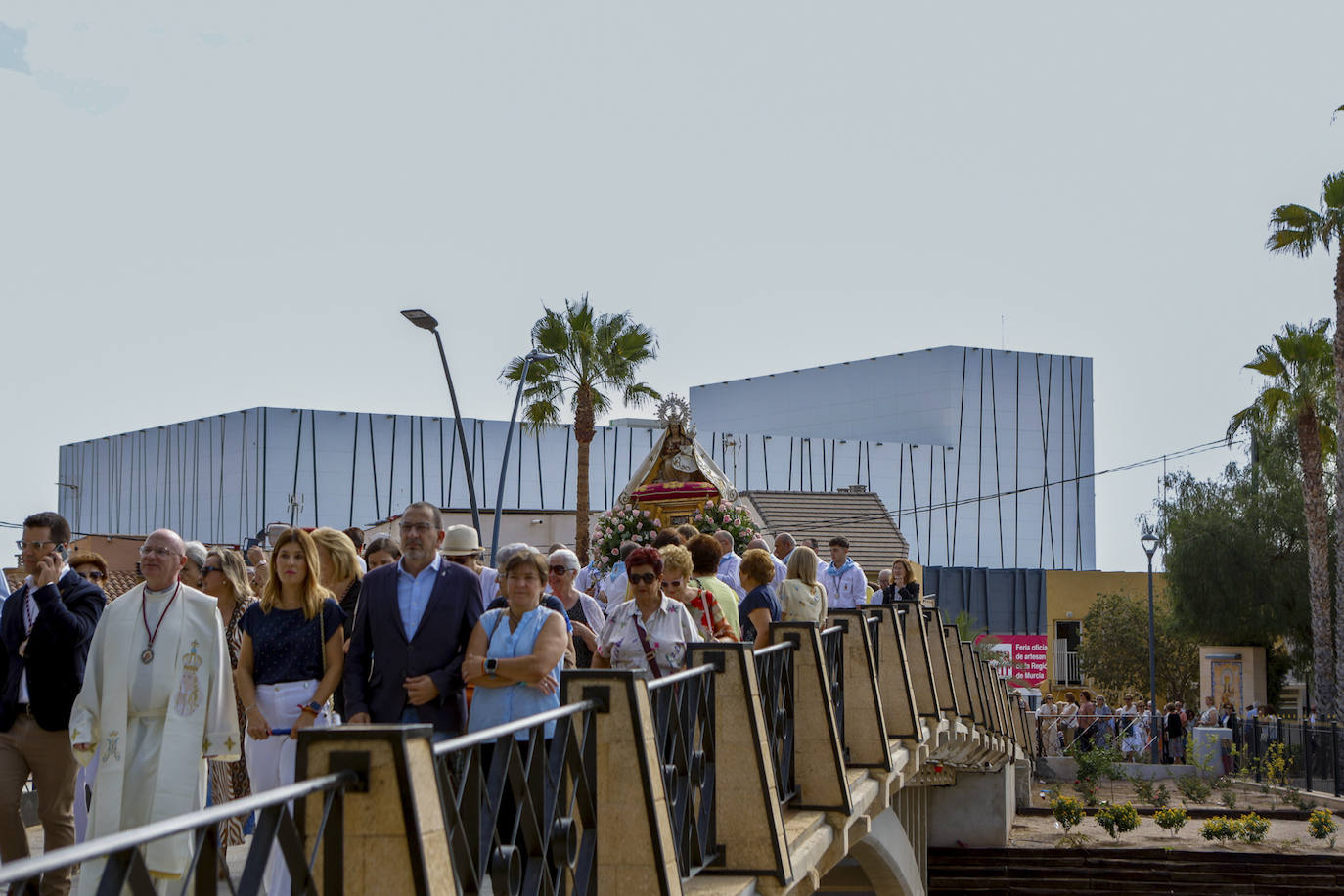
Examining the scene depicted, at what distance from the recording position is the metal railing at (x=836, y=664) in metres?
10.7

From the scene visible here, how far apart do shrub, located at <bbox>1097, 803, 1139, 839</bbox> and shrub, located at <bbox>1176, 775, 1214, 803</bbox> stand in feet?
11.0

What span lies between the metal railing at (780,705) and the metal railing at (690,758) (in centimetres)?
103

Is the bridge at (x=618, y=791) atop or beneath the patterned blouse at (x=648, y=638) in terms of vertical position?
beneath

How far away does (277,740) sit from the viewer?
251 inches

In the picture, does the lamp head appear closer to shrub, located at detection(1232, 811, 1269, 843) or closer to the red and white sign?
shrub, located at detection(1232, 811, 1269, 843)

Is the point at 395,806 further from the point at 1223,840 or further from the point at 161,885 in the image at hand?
the point at 1223,840

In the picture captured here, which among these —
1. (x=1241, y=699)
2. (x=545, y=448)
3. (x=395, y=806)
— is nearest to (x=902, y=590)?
(x=395, y=806)

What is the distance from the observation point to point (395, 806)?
3.87m

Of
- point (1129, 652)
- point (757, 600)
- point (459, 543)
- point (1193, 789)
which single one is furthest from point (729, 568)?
point (1129, 652)

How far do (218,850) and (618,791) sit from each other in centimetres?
261

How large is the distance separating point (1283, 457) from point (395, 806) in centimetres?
4386

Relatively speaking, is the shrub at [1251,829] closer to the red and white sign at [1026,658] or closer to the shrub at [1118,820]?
the shrub at [1118,820]

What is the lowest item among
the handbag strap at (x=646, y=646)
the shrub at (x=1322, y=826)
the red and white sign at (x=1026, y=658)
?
the shrub at (x=1322, y=826)

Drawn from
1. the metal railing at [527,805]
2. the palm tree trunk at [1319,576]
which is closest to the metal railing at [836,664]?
the metal railing at [527,805]
